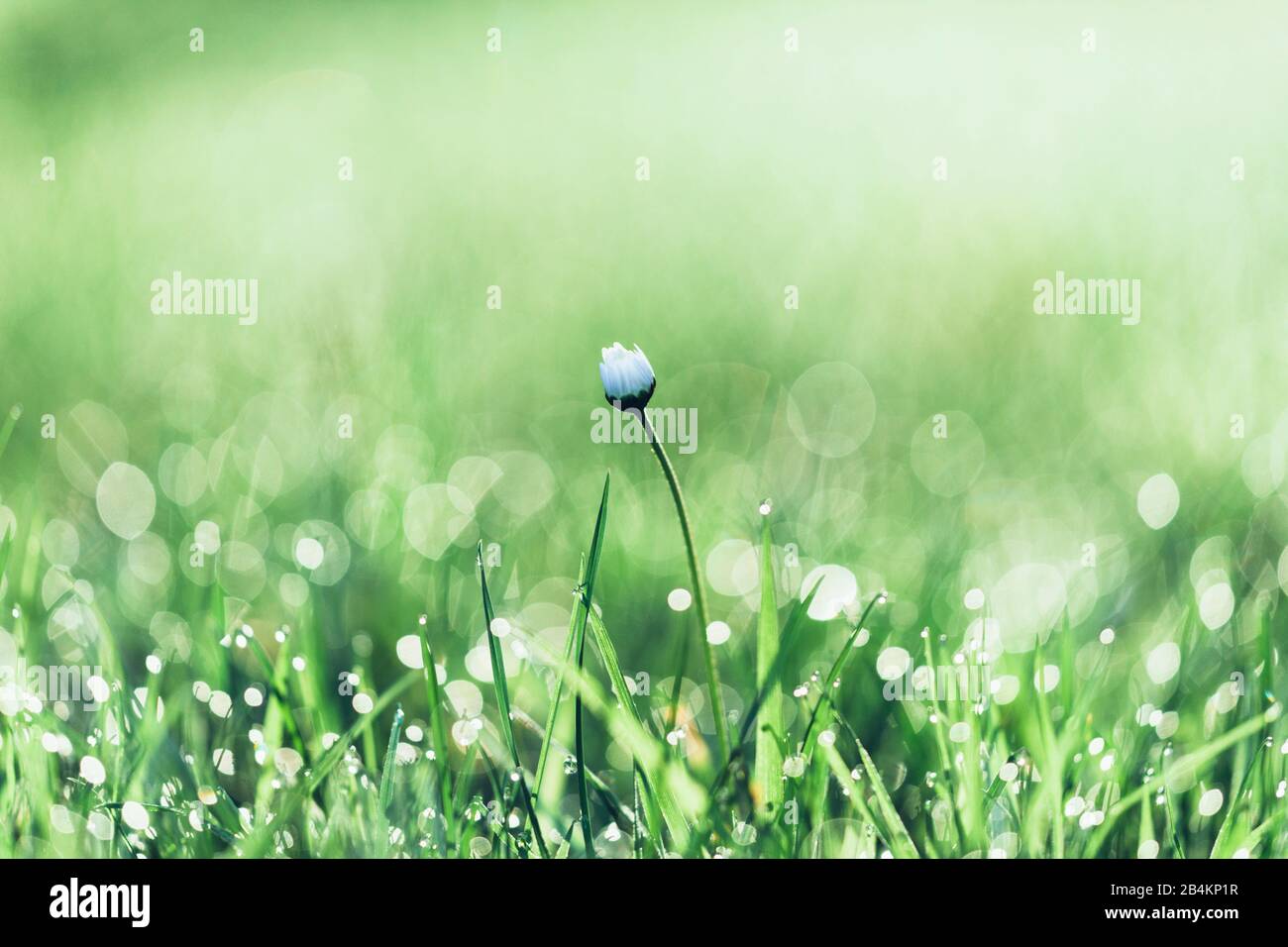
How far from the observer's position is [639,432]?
1.55 meters

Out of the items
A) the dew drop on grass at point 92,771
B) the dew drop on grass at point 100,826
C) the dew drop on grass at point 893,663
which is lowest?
the dew drop on grass at point 100,826

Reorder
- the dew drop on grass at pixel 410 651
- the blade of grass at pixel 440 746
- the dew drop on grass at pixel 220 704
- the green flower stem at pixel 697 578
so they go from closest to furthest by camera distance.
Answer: the green flower stem at pixel 697 578 → the blade of grass at pixel 440 746 → the dew drop on grass at pixel 220 704 → the dew drop on grass at pixel 410 651

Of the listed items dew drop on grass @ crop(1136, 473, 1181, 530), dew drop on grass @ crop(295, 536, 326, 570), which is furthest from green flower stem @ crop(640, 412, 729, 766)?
dew drop on grass @ crop(1136, 473, 1181, 530)

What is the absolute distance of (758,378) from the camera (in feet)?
6.00

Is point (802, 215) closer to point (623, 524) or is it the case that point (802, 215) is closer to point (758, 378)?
point (758, 378)

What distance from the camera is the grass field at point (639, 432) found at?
1037 mm

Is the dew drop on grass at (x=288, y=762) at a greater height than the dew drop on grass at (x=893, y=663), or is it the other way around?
the dew drop on grass at (x=893, y=663)

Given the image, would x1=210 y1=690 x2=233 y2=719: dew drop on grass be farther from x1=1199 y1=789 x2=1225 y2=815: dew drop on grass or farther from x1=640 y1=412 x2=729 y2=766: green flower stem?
x1=1199 y1=789 x2=1225 y2=815: dew drop on grass

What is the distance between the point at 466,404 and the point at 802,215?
952mm

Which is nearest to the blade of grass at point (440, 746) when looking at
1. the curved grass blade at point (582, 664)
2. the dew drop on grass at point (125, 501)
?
the curved grass blade at point (582, 664)

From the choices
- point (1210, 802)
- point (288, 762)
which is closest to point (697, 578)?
point (288, 762)

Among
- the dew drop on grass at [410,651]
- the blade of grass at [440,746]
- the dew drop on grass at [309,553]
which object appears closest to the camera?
the blade of grass at [440,746]

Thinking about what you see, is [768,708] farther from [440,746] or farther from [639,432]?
[639,432]

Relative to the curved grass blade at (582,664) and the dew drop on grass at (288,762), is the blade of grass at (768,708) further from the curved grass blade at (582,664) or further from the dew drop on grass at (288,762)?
the dew drop on grass at (288,762)
